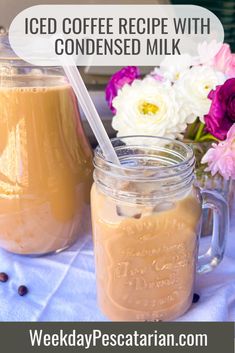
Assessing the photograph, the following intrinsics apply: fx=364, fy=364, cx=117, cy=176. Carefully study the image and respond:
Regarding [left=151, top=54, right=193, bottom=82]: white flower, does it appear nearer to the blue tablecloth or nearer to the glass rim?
the glass rim

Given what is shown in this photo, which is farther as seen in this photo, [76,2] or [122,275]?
[76,2]

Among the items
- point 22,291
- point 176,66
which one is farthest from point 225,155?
point 22,291

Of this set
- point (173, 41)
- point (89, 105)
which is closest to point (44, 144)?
point (89, 105)

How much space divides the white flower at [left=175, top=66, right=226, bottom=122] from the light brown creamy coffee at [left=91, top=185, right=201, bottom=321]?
120 millimetres

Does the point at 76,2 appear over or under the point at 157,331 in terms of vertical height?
over

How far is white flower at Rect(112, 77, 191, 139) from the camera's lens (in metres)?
0.42

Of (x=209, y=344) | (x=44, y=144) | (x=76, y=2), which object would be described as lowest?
(x=209, y=344)

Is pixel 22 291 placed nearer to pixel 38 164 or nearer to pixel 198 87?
pixel 38 164

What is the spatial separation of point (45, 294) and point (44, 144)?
165mm

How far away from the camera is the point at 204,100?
418 millimetres

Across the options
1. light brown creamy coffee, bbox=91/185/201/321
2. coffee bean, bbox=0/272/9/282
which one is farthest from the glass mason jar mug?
coffee bean, bbox=0/272/9/282

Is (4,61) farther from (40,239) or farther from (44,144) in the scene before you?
(40,239)

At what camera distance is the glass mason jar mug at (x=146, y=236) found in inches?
12.9

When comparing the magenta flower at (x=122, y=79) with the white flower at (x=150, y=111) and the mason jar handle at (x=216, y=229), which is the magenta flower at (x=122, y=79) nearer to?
the white flower at (x=150, y=111)
